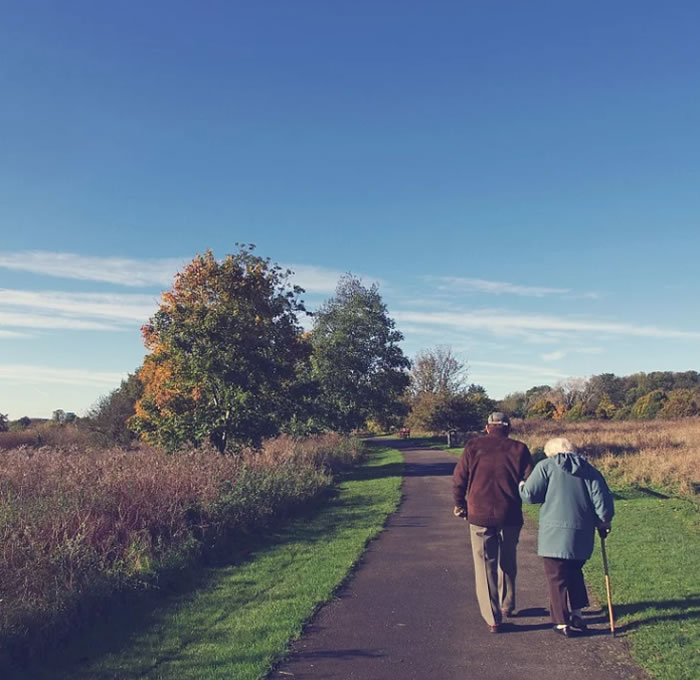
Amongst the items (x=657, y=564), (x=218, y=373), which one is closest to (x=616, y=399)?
(x=218, y=373)

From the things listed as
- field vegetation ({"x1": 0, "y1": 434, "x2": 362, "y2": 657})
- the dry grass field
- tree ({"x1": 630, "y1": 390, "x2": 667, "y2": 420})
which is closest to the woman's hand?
field vegetation ({"x1": 0, "y1": 434, "x2": 362, "y2": 657})

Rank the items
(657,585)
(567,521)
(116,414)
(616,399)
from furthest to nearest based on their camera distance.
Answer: (616,399) → (116,414) → (657,585) → (567,521)

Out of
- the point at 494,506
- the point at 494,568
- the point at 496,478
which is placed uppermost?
the point at 496,478

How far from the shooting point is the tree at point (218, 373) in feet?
69.7

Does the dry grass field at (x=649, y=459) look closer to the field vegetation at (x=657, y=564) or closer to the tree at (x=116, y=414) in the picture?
the field vegetation at (x=657, y=564)

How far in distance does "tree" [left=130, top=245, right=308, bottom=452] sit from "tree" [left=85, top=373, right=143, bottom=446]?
626 inches

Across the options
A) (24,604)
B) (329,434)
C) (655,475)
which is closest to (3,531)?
(24,604)

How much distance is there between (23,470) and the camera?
37.4 feet

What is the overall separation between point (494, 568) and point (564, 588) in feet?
2.29

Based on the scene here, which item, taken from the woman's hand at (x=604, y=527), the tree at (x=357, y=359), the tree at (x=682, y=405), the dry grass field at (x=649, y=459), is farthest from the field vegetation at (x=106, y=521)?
the tree at (x=682, y=405)

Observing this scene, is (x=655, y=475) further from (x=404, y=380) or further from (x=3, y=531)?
(x=404, y=380)

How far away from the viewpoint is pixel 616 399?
96.6 meters

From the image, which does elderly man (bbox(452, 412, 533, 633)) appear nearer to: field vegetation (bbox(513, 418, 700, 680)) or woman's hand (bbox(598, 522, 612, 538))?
woman's hand (bbox(598, 522, 612, 538))

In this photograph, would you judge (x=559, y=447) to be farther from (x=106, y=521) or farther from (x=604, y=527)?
(x=106, y=521)
